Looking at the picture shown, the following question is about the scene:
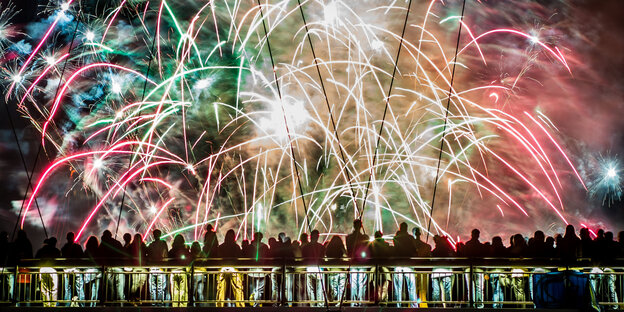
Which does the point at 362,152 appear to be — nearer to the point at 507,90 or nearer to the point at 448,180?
the point at 448,180

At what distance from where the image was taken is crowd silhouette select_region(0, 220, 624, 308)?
13.2 m

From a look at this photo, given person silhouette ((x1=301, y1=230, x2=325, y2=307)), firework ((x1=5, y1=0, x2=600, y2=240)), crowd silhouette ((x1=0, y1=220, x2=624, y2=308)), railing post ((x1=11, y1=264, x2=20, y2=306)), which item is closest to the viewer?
crowd silhouette ((x1=0, y1=220, x2=624, y2=308))

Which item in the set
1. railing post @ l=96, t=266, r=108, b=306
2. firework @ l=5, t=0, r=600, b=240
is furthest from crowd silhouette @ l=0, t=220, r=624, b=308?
firework @ l=5, t=0, r=600, b=240

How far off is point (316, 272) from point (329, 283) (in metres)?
0.49

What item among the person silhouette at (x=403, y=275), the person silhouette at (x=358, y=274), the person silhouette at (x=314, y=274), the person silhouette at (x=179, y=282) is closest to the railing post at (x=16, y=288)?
the person silhouette at (x=179, y=282)

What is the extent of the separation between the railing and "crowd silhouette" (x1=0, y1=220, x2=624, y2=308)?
2 cm

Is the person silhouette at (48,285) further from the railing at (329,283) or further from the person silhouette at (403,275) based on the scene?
the person silhouette at (403,275)

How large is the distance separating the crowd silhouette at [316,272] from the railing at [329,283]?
20 mm

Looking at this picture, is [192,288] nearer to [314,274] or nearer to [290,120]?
[314,274]

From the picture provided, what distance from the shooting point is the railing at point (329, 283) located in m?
12.8

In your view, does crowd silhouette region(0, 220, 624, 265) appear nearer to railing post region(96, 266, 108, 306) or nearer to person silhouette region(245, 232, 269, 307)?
person silhouette region(245, 232, 269, 307)

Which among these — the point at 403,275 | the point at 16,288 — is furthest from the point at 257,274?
the point at 16,288

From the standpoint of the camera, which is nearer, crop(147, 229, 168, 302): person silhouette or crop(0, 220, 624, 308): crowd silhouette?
crop(0, 220, 624, 308): crowd silhouette

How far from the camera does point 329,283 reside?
1352 centimetres
